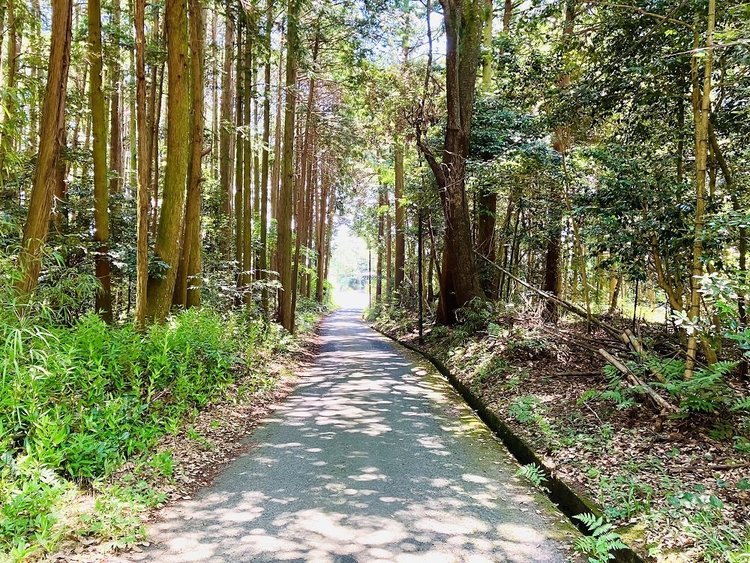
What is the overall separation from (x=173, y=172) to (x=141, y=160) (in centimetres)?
110

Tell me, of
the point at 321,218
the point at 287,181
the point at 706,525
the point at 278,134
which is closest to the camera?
the point at 706,525

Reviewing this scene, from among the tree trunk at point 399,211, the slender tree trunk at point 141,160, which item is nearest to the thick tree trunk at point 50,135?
the slender tree trunk at point 141,160

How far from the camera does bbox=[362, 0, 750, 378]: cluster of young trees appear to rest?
15.9 feet

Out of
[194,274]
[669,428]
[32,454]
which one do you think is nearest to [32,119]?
[194,274]

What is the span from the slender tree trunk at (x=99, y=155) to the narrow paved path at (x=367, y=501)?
4.16 meters

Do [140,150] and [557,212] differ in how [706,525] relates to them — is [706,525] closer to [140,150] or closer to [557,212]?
[140,150]

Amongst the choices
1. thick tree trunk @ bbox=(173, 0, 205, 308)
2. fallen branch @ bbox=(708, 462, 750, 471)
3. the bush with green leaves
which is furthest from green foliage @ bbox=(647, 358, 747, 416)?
thick tree trunk @ bbox=(173, 0, 205, 308)

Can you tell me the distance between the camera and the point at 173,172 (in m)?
7.66

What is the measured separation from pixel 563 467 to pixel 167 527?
340 centimetres

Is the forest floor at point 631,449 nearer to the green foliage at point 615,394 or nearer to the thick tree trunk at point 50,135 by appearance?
the green foliage at point 615,394

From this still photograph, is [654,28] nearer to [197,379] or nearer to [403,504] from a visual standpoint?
[403,504]

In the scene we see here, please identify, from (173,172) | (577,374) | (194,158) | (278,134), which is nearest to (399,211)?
(278,134)

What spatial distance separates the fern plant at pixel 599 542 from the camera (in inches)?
123

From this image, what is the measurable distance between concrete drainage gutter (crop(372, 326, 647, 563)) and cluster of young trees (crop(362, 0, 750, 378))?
5.65ft
